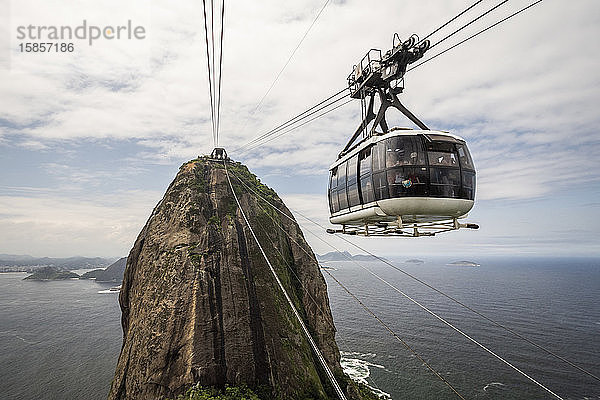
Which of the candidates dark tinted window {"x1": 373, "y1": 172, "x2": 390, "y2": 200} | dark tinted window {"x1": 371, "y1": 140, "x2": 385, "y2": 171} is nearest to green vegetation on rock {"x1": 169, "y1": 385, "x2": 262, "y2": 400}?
dark tinted window {"x1": 373, "y1": 172, "x2": 390, "y2": 200}

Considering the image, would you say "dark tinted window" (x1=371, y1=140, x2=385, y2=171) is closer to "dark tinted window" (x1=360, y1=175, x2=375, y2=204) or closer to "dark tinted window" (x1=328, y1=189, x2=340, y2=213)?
"dark tinted window" (x1=360, y1=175, x2=375, y2=204)

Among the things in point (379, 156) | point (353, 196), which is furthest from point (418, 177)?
point (353, 196)

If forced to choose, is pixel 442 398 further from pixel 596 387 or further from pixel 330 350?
pixel 596 387

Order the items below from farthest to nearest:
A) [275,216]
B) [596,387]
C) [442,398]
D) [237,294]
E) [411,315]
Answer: [411,315] → [596,387] → [442,398] → [275,216] → [237,294]

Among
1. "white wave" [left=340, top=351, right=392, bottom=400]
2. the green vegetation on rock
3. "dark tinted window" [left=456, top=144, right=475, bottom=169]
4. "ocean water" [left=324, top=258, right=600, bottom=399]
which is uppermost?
"dark tinted window" [left=456, top=144, right=475, bottom=169]

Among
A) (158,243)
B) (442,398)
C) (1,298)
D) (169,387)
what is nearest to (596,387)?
(442,398)

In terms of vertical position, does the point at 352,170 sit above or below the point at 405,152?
below

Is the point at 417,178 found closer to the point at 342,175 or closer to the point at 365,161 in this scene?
the point at 365,161
